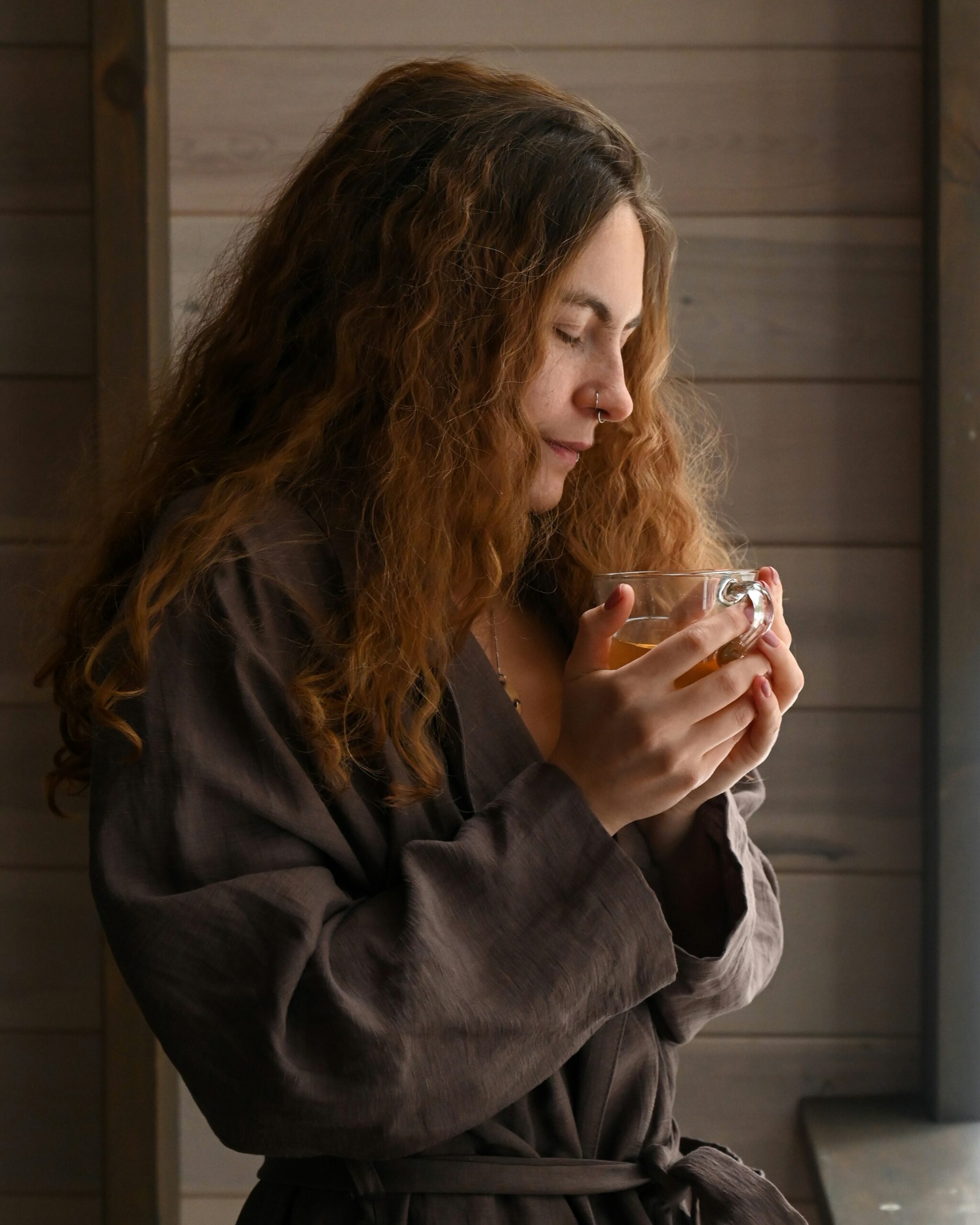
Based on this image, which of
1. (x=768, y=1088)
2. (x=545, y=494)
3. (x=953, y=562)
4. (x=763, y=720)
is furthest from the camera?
(x=768, y=1088)

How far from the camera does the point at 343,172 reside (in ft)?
3.01

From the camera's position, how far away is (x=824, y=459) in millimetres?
1449

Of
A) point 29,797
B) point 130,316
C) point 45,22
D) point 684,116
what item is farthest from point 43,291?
point 684,116

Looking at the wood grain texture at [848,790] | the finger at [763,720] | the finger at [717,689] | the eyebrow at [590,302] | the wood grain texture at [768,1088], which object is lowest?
the wood grain texture at [768,1088]

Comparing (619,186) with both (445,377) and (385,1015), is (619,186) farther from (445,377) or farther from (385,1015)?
(385,1015)

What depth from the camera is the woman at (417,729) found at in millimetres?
729

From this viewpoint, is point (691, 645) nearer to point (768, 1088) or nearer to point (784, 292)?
point (784, 292)

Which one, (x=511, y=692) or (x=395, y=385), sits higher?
(x=395, y=385)

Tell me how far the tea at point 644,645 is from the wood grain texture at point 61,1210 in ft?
3.92

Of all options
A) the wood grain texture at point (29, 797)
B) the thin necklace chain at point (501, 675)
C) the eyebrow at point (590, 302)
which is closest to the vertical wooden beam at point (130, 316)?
the wood grain texture at point (29, 797)

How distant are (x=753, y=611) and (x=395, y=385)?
0.31m

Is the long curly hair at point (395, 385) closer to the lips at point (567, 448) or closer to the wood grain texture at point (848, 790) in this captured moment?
the lips at point (567, 448)

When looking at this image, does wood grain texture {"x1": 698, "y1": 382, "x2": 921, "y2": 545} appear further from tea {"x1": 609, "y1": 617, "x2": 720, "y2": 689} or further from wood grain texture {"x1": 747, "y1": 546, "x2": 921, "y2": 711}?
tea {"x1": 609, "y1": 617, "x2": 720, "y2": 689}

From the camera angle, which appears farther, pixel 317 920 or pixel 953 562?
pixel 953 562
